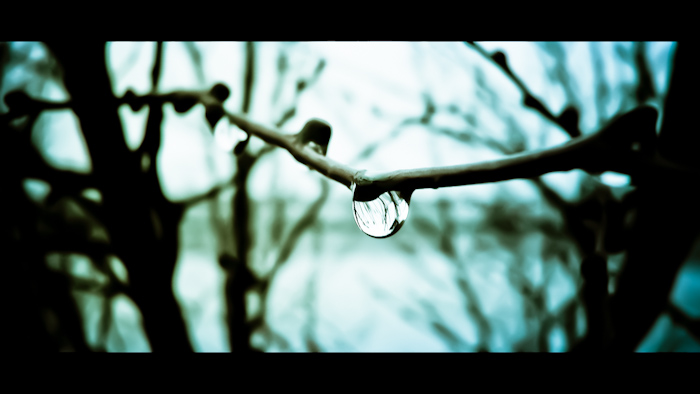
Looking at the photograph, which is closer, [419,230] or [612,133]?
[612,133]


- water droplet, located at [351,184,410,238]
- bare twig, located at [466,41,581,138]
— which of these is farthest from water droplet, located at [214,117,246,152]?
bare twig, located at [466,41,581,138]

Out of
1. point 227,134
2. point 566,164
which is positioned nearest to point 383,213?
→ point 566,164

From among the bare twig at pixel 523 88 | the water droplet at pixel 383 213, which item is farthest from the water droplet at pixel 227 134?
the bare twig at pixel 523 88

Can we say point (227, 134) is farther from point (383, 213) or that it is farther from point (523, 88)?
point (523, 88)

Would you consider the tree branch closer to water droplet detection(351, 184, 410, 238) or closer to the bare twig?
water droplet detection(351, 184, 410, 238)
